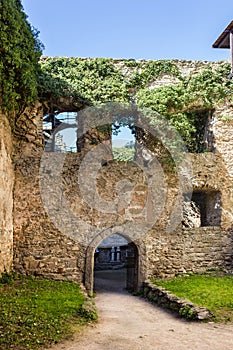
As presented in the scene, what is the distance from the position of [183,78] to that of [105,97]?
125 inches

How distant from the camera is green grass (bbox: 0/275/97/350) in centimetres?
584

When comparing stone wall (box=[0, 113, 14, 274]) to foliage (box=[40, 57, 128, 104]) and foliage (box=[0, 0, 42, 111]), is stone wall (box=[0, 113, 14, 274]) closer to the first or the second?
foliage (box=[0, 0, 42, 111])

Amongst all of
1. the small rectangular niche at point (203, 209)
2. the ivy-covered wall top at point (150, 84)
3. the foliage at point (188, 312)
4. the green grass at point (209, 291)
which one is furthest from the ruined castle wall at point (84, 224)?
the foliage at point (188, 312)

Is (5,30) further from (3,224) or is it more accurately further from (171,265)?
(171,265)

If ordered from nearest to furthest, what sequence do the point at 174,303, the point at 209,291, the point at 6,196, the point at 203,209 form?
1. the point at 174,303
2. the point at 209,291
3. the point at 6,196
4. the point at 203,209

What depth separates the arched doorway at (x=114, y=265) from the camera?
11495mm

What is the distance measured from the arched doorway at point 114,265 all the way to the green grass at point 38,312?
3.43 feet

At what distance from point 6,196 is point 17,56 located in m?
3.87

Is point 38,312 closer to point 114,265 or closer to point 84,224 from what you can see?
point 84,224

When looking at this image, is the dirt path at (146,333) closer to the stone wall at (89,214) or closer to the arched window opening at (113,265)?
the stone wall at (89,214)

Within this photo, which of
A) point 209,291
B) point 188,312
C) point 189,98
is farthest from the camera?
point 189,98

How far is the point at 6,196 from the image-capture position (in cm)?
1083

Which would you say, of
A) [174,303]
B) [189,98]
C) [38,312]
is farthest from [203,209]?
[38,312]

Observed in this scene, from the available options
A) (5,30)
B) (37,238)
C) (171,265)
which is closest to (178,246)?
(171,265)
